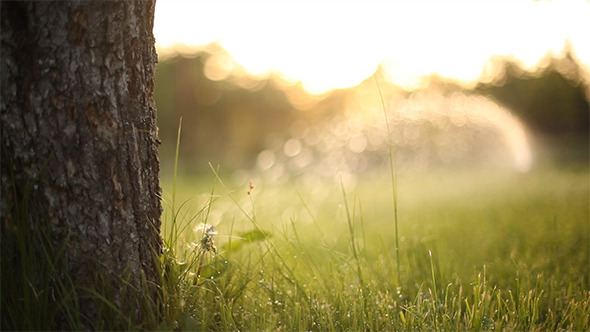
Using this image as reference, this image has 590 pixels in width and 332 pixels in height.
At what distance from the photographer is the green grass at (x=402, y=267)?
137cm

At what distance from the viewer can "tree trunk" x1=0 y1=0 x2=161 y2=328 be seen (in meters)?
1.19

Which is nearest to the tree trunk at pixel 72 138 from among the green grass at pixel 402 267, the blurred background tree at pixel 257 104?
the green grass at pixel 402 267

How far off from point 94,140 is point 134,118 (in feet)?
0.42

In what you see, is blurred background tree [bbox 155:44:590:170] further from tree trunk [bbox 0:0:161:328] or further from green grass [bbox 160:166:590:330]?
tree trunk [bbox 0:0:161:328]

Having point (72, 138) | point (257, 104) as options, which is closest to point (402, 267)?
point (72, 138)

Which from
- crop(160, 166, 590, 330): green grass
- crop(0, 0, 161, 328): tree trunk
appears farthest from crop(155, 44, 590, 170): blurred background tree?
crop(0, 0, 161, 328): tree trunk

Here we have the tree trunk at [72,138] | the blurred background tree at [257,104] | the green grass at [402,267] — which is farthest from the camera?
the blurred background tree at [257,104]

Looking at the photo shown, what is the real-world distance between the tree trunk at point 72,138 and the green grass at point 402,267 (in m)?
0.21

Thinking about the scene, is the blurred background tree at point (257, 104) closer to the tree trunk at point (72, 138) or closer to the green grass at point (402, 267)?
the green grass at point (402, 267)

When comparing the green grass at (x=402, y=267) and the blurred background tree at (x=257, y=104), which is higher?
the blurred background tree at (x=257, y=104)

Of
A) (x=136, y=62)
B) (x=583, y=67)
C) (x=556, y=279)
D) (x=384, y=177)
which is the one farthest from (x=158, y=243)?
(x=583, y=67)

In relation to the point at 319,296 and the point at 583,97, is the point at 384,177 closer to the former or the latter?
the point at 319,296

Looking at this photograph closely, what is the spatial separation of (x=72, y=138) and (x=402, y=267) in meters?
1.60

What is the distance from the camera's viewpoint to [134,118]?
1290 millimetres
